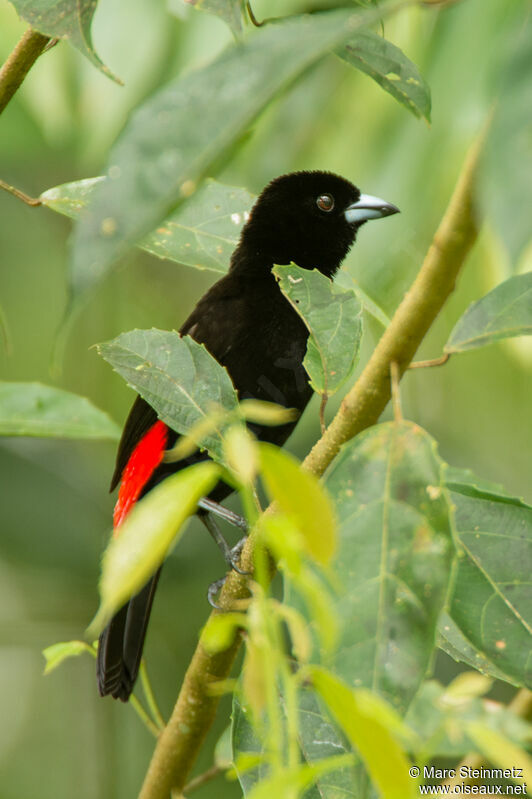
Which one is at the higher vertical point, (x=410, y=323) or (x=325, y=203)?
(x=410, y=323)

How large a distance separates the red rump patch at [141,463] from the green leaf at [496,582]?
1.36m

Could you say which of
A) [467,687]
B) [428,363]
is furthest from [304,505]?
[428,363]

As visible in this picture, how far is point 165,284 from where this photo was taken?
498 centimetres

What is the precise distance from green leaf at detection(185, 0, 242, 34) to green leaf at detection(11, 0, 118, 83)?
0.14 m

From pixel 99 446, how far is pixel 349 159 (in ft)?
8.13

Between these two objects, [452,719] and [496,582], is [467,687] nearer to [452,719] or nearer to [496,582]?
[452,719]

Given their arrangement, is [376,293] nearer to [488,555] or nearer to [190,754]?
[488,555]

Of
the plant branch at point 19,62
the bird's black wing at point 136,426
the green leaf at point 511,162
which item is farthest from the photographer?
the bird's black wing at point 136,426

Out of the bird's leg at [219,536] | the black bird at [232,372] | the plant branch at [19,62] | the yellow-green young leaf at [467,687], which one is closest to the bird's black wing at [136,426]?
the black bird at [232,372]

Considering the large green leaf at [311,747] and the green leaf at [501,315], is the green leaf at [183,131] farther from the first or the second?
the large green leaf at [311,747]

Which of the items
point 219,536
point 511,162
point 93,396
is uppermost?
point 511,162

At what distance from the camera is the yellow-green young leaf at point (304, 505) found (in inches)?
22.8

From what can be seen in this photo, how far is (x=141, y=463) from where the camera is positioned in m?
2.35

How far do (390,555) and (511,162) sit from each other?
0.36 m
